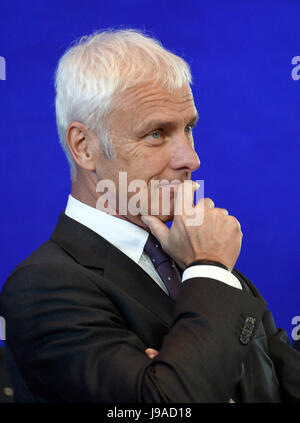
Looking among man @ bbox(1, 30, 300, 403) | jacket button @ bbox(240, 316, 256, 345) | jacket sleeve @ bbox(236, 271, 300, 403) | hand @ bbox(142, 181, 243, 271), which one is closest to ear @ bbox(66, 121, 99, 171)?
man @ bbox(1, 30, 300, 403)

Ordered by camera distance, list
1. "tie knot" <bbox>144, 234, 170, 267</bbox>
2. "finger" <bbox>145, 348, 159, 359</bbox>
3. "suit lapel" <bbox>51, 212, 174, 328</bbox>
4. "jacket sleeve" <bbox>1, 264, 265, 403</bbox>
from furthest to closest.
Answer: "tie knot" <bbox>144, 234, 170, 267</bbox> → "suit lapel" <bbox>51, 212, 174, 328</bbox> → "finger" <bbox>145, 348, 159, 359</bbox> → "jacket sleeve" <bbox>1, 264, 265, 403</bbox>

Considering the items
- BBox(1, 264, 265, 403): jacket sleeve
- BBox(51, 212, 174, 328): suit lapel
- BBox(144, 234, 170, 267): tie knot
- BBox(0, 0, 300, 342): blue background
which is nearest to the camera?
BBox(1, 264, 265, 403): jacket sleeve

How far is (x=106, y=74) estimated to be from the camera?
1331mm

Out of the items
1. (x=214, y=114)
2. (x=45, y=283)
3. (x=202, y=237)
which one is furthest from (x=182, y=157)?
(x=214, y=114)

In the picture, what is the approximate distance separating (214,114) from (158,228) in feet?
4.67

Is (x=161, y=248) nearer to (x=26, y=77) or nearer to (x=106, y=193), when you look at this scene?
(x=106, y=193)

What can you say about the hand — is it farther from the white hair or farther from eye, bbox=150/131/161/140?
the white hair

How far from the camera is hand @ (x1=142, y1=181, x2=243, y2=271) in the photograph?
1249mm

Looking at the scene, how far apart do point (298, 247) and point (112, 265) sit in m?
1.67

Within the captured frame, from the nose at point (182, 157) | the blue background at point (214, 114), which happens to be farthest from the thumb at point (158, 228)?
the blue background at point (214, 114)

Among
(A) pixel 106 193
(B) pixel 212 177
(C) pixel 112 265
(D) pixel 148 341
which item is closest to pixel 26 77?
(B) pixel 212 177

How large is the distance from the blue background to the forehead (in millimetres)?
1179

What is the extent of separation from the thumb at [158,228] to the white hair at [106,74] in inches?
7.2

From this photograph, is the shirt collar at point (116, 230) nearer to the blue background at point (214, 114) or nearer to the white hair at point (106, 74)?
the white hair at point (106, 74)
